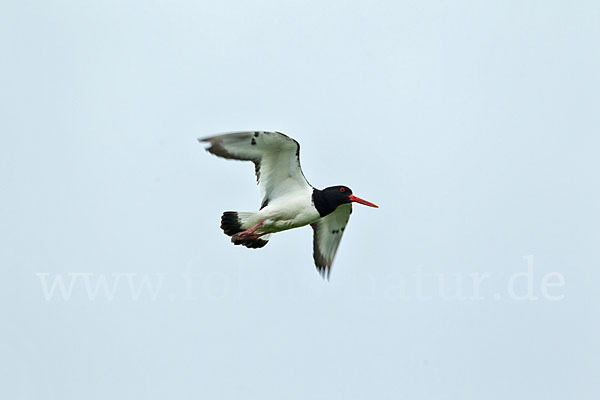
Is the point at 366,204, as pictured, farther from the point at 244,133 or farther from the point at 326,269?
the point at 244,133

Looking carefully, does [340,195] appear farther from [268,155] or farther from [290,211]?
[268,155]

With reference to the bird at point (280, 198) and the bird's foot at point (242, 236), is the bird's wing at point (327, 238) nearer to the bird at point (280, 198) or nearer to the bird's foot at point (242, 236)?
the bird at point (280, 198)

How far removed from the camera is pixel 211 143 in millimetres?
14445

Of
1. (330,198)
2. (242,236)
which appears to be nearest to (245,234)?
(242,236)

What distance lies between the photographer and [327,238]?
1698 centimetres

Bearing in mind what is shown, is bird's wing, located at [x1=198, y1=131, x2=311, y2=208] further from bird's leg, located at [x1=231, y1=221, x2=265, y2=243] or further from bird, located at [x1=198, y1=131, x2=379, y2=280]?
bird's leg, located at [x1=231, y1=221, x2=265, y2=243]

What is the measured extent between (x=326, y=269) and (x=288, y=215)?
6.28 feet

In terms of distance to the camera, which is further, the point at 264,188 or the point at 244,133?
the point at 264,188

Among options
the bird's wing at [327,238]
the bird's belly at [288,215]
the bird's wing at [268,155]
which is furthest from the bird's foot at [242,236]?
the bird's wing at [327,238]

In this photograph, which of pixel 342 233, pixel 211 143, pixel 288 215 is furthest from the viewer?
pixel 342 233

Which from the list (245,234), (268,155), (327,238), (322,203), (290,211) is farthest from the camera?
(327,238)

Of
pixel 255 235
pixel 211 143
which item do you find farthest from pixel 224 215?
pixel 211 143

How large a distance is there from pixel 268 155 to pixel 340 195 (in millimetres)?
1377

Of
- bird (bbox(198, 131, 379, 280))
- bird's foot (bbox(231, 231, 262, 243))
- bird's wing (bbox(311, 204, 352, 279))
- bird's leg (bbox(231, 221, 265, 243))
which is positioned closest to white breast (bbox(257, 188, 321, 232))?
bird (bbox(198, 131, 379, 280))
